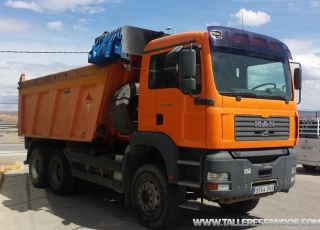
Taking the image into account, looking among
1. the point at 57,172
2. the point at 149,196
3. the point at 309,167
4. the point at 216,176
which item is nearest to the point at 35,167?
the point at 57,172

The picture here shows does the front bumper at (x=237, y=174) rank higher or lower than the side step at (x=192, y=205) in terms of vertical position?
higher

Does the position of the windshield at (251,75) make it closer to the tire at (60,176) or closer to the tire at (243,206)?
the tire at (243,206)

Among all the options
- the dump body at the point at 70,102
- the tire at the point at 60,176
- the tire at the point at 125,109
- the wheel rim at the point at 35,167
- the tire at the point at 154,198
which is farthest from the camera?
the wheel rim at the point at 35,167

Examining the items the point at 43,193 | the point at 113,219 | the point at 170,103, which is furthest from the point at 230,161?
the point at 43,193

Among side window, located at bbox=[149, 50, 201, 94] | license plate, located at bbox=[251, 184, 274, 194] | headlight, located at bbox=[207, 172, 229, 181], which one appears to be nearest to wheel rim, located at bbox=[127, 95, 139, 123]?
side window, located at bbox=[149, 50, 201, 94]

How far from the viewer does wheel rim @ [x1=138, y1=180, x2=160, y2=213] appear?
230 inches

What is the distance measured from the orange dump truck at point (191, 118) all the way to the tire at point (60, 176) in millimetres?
1135

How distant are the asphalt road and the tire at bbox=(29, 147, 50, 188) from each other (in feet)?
0.94

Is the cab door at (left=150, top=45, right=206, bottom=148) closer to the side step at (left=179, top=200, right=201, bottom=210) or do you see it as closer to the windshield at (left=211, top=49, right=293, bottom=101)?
the windshield at (left=211, top=49, right=293, bottom=101)

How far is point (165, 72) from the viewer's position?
19.5ft

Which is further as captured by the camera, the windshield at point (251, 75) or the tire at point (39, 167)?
the tire at point (39, 167)

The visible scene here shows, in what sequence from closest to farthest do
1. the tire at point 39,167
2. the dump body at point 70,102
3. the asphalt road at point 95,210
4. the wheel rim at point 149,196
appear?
1. the wheel rim at point 149,196
2. the asphalt road at point 95,210
3. the dump body at point 70,102
4. the tire at point 39,167

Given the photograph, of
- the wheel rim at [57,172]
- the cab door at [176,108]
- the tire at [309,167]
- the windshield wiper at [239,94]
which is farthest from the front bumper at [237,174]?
the tire at [309,167]

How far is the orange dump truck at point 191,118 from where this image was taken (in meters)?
5.21
